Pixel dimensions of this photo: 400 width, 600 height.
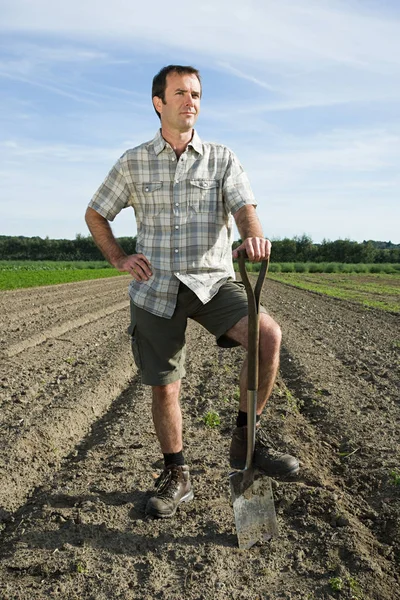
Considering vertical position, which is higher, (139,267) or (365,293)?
(139,267)

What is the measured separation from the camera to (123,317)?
571 inches

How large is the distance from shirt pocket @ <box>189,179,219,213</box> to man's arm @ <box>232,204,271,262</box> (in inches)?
6.2

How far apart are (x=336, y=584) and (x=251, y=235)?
1693 mm

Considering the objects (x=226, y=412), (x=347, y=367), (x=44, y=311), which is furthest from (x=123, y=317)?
(x=226, y=412)

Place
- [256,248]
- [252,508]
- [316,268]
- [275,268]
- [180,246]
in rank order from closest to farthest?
[256,248]
[252,508]
[180,246]
[275,268]
[316,268]

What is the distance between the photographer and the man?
3.52 metres

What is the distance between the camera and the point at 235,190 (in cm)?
357

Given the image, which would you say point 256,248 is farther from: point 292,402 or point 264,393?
point 292,402

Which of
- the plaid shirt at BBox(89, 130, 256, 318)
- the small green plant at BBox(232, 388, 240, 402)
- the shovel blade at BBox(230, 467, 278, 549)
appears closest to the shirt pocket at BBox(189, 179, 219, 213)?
the plaid shirt at BBox(89, 130, 256, 318)

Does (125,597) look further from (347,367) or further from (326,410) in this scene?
(347,367)

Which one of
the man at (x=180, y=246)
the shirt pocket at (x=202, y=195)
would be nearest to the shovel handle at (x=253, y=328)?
the man at (x=180, y=246)

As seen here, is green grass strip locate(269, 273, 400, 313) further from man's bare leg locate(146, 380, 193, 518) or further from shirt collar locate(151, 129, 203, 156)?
shirt collar locate(151, 129, 203, 156)

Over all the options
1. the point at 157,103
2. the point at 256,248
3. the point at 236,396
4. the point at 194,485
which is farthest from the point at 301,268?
the point at 256,248

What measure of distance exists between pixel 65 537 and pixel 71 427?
228 cm
